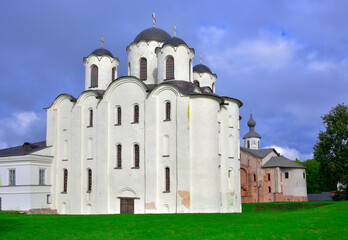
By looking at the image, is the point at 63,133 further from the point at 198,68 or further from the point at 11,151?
the point at 198,68

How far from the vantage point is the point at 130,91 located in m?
30.4

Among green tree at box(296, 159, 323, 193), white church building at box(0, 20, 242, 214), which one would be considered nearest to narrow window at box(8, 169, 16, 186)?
white church building at box(0, 20, 242, 214)

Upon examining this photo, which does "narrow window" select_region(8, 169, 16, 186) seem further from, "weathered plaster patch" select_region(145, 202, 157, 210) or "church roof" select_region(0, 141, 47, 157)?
"weathered plaster patch" select_region(145, 202, 157, 210)

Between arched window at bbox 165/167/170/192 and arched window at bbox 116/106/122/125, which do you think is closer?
arched window at bbox 165/167/170/192

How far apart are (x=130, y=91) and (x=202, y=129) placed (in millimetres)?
6510

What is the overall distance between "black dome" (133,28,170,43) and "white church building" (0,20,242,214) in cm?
12

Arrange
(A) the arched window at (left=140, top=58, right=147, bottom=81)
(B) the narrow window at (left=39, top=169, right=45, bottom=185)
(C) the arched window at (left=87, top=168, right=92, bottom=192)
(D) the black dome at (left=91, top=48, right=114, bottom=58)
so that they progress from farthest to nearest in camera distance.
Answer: (D) the black dome at (left=91, top=48, right=114, bottom=58) → (A) the arched window at (left=140, top=58, right=147, bottom=81) → (B) the narrow window at (left=39, top=169, right=45, bottom=185) → (C) the arched window at (left=87, top=168, right=92, bottom=192)

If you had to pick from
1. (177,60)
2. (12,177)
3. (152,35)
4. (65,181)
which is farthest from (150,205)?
(152,35)

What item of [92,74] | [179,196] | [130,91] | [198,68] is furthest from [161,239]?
[198,68]

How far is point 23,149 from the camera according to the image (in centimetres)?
3388

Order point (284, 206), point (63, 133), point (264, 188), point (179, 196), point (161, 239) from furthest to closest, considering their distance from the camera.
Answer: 1. point (264, 188)
2. point (284, 206)
3. point (63, 133)
4. point (179, 196)
5. point (161, 239)

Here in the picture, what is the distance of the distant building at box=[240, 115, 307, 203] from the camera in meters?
51.3

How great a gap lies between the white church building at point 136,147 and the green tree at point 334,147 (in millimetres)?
13087

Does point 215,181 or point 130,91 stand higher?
point 130,91
